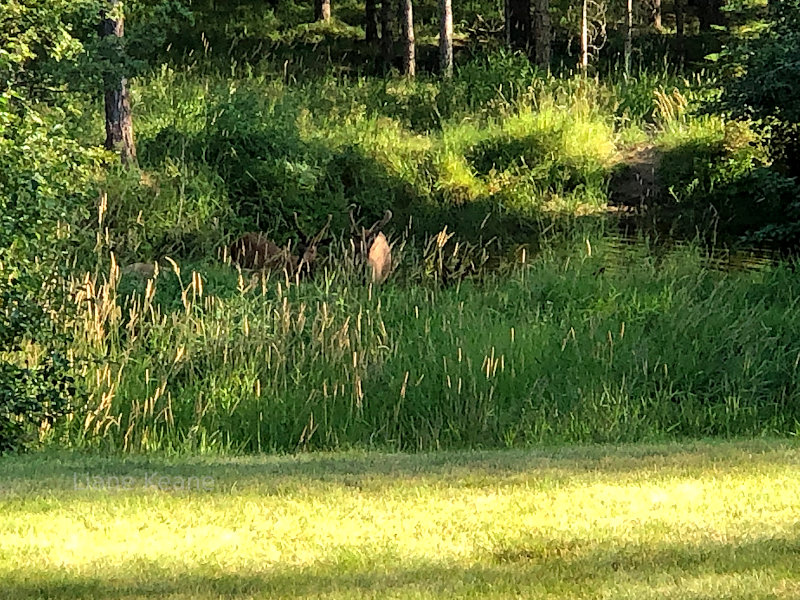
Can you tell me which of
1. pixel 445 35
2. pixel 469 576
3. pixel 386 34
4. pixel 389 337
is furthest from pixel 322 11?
pixel 469 576

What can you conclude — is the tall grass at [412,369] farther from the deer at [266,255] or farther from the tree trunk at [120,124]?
the tree trunk at [120,124]

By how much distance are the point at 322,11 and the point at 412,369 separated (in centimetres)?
2105

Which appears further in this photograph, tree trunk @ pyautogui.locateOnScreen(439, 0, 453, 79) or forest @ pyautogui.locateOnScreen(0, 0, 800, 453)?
tree trunk @ pyautogui.locateOnScreen(439, 0, 453, 79)

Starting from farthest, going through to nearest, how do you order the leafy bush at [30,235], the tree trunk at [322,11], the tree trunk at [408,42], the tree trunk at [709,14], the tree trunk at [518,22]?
the tree trunk at [322,11]
the tree trunk at [709,14]
the tree trunk at [518,22]
the tree trunk at [408,42]
the leafy bush at [30,235]

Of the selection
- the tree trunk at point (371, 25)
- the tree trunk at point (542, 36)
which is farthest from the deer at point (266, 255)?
the tree trunk at point (371, 25)

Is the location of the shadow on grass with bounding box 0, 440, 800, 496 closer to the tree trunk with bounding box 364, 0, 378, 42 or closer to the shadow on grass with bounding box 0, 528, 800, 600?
the shadow on grass with bounding box 0, 528, 800, 600

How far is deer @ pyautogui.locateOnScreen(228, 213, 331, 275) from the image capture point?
33.3ft

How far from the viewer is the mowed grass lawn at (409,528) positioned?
142 inches

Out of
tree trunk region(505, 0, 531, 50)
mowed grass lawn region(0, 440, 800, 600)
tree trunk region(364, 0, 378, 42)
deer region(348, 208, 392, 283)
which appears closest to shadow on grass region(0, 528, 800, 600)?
mowed grass lawn region(0, 440, 800, 600)

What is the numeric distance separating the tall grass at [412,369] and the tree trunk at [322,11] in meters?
18.8

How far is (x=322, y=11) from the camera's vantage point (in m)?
Answer: 26.8

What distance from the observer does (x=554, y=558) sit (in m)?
3.87

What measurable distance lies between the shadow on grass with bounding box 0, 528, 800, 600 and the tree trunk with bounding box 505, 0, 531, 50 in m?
18.7

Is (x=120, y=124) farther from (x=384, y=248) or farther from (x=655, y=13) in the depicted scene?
(x=655, y=13)
